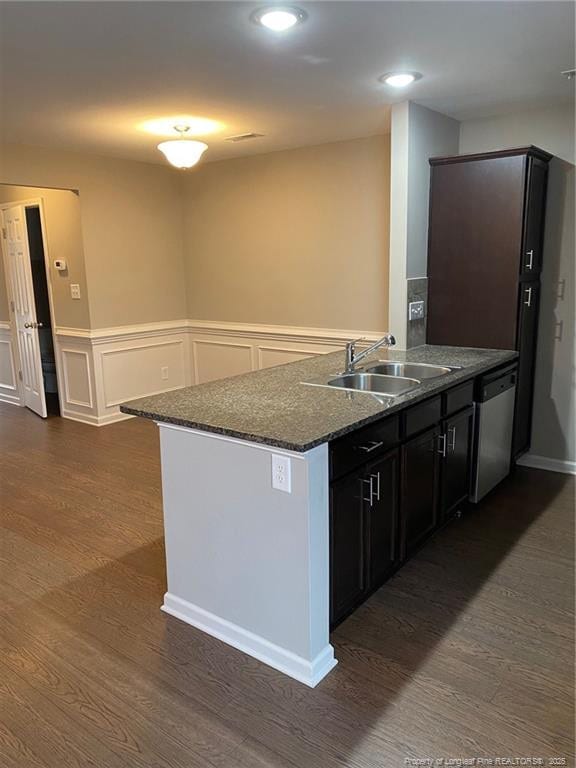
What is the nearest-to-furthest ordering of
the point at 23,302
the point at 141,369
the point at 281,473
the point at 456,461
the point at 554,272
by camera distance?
1. the point at 281,473
2. the point at 456,461
3. the point at 554,272
4. the point at 23,302
5. the point at 141,369

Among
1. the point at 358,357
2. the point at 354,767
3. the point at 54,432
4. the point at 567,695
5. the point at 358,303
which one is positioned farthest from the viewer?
the point at 54,432

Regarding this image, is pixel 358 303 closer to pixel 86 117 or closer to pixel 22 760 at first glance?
pixel 86 117

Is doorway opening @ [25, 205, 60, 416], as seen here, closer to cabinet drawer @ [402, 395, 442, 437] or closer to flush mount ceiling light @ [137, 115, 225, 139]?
flush mount ceiling light @ [137, 115, 225, 139]

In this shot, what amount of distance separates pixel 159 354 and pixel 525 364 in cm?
360

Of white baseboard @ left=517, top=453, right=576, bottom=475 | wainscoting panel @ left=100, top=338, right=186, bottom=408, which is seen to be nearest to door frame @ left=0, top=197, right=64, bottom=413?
wainscoting panel @ left=100, top=338, right=186, bottom=408

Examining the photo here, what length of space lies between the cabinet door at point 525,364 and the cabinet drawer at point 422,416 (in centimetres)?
119

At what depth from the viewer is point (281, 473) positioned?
201cm

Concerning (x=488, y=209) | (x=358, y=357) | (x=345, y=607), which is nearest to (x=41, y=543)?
(x=345, y=607)

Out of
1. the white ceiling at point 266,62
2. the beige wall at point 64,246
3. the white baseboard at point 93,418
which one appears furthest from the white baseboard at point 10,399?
the white ceiling at point 266,62

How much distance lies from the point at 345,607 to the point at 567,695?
828mm

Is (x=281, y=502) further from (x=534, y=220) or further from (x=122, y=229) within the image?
(x=122, y=229)

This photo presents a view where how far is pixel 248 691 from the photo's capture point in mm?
2055

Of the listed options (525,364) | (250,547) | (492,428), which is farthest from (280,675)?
(525,364)


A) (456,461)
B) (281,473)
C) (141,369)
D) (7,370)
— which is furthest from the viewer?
(7,370)
